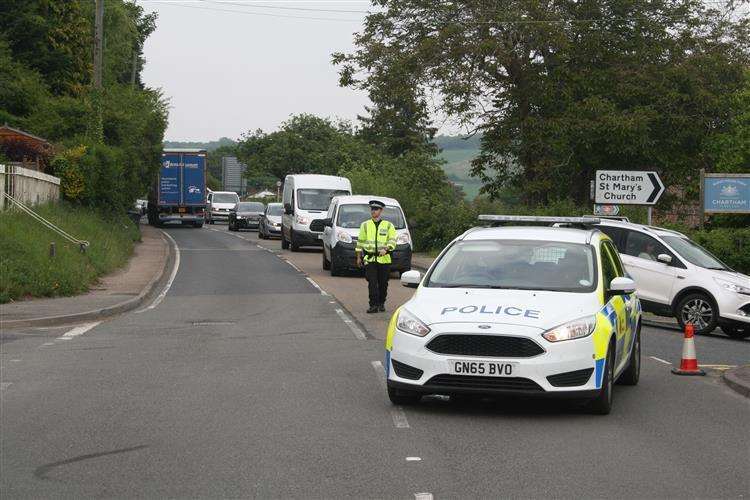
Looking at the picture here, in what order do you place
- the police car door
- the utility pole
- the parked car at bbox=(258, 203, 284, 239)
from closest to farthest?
the police car door < the utility pole < the parked car at bbox=(258, 203, 284, 239)

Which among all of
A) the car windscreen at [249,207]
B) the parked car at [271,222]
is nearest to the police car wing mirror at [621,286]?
the parked car at [271,222]

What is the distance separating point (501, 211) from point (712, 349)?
20104mm

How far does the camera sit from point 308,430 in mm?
8859

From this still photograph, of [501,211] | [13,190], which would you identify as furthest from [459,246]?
[501,211]

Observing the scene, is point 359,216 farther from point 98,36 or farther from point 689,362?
point 689,362

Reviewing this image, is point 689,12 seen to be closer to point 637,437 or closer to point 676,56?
point 676,56

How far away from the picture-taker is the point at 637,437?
8.90 m

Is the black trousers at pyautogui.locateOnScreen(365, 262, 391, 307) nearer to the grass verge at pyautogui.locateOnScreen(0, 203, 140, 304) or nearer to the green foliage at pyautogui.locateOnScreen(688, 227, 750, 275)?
the grass verge at pyautogui.locateOnScreen(0, 203, 140, 304)

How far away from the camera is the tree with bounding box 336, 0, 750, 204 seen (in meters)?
36.8

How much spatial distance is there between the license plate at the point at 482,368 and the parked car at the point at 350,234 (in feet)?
58.7

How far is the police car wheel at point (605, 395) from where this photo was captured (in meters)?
9.53

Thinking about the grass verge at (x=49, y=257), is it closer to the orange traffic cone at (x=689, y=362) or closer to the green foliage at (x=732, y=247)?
the orange traffic cone at (x=689, y=362)

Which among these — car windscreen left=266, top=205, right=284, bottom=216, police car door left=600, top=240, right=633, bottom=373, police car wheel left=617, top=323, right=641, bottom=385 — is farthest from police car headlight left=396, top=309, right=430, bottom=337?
car windscreen left=266, top=205, right=284, bottom=216


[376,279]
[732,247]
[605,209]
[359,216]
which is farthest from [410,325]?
[359,216]
